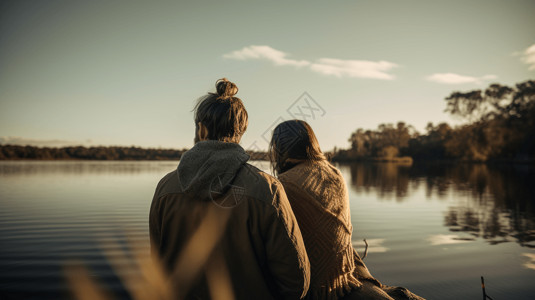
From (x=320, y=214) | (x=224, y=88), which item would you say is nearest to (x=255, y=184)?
(x=224, y=88)

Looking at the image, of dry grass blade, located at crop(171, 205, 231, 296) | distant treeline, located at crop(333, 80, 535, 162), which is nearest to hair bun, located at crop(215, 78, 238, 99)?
dry grass blade, located at crop(171, 205, 231, 296)

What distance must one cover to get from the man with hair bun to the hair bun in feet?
0.19

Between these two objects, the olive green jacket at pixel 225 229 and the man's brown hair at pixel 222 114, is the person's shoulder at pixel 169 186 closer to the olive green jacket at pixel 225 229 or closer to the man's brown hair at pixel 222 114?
the olive green jacket at pixel 225 229

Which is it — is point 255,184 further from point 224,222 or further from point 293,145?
point 293,145

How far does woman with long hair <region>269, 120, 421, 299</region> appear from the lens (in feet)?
5.92

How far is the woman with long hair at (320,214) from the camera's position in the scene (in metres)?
1.80

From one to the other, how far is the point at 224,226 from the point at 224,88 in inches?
26.6

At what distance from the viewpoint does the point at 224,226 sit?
136cm

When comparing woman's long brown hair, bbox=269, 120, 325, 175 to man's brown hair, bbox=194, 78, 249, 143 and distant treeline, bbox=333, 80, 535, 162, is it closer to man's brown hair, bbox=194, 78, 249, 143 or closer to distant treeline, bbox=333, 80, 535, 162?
man's brown hair, bbox=194, 78, 249, 143

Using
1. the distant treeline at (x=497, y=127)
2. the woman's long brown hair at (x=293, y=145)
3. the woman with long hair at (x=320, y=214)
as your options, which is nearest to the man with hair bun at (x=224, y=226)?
the woman with long hair at (x=320, y=214)

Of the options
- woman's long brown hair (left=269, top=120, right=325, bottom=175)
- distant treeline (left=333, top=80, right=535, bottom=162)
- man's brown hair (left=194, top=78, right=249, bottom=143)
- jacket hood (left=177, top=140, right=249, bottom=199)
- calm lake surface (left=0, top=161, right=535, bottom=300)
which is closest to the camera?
jacket hood (left=177, top=140, right=249, bottom=199)

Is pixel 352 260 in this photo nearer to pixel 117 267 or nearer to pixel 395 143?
pixel 117 267

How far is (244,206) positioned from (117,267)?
5376mm

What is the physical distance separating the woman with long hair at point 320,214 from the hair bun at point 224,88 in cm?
54
